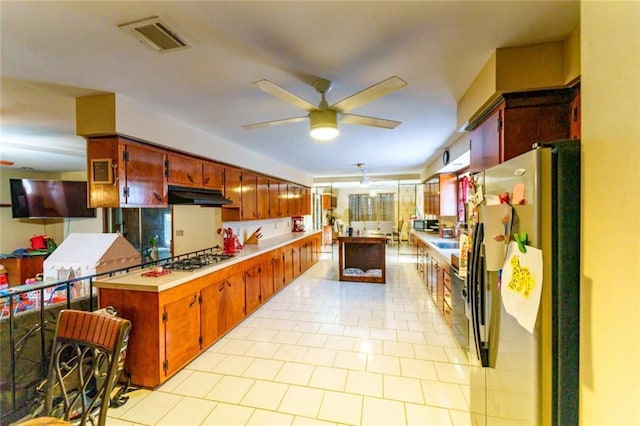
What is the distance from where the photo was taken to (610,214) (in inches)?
32.2

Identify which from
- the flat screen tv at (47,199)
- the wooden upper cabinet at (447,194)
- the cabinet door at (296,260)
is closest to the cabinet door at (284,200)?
the cabinet door at (296,260)

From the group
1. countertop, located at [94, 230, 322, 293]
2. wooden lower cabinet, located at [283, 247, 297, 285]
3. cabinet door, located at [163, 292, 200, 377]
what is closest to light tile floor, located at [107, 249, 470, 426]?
cabinet door, located at [163, 292, 200, 377]

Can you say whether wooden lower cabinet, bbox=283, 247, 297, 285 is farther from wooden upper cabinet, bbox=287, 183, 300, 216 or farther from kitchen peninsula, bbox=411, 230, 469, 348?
kitchen peninsula, bbox=411, 230, 469, 348

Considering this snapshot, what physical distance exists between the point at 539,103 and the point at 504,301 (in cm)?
144

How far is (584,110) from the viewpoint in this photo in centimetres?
94

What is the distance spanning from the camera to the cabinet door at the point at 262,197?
4910 mm

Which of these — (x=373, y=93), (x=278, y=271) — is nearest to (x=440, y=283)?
(x=278, y=271)

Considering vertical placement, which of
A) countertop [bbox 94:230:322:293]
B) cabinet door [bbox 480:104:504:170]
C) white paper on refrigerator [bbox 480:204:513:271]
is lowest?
countertop [bbox 94:230:322:293]

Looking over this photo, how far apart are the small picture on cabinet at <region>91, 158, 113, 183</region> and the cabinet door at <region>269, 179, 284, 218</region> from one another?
10.2ft

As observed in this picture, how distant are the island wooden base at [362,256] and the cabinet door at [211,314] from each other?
2.93m

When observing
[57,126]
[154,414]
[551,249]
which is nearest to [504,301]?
[551,249]

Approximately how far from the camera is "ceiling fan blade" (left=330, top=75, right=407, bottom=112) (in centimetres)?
159

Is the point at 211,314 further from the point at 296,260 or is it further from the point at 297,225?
the point at 297,225

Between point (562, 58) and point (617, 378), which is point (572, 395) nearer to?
point (617, 378)
